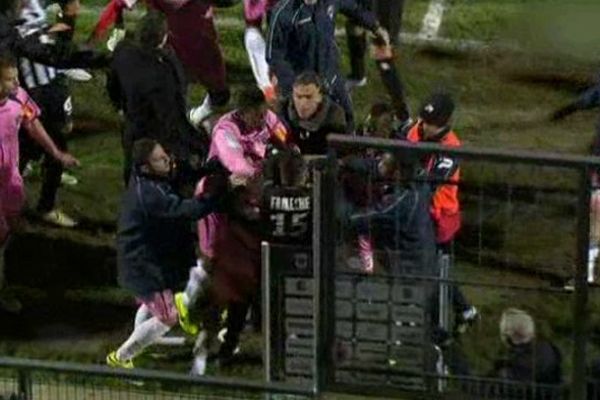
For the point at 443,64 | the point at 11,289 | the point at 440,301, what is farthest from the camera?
the point at 443,64

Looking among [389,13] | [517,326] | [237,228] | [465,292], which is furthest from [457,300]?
[389,13]

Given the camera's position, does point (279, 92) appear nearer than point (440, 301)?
No

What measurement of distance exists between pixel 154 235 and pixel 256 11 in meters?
4.20

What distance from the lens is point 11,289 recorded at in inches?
512

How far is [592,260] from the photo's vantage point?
10.0 meters

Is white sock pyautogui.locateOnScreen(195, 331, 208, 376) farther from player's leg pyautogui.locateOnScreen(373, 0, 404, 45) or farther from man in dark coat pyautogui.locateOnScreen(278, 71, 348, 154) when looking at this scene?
player's leg pyautogui.locateOnScreen(373, 0, 404, 45)

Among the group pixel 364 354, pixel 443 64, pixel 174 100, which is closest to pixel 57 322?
pixel 174 100

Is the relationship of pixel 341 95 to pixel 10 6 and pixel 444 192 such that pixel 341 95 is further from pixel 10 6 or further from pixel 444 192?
pixel 444 192

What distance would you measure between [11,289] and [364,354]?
3111 mm

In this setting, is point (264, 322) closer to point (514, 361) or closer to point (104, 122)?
point (514, 361)

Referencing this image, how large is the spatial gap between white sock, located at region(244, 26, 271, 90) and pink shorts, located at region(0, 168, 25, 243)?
285 centimetres

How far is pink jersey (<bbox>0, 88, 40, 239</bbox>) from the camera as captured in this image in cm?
1253

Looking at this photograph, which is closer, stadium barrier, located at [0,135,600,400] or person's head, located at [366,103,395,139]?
stadium barrier, located at [0,135,600,400]

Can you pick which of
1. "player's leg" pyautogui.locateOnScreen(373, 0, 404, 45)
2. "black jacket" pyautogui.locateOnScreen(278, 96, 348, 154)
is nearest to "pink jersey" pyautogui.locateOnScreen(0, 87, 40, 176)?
"black jacket" pyautogui.locateOnScreen(278, 96, 348, 154)
